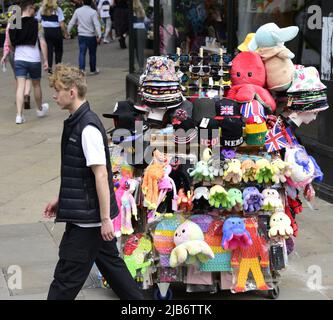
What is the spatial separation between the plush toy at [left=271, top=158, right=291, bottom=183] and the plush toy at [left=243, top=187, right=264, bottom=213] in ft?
0.50

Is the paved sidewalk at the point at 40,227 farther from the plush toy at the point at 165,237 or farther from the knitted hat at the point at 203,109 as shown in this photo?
the knitted hat at the point at 203,109

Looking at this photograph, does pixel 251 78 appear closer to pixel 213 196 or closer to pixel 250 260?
pixel 213 196

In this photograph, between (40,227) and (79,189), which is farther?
(40,227)

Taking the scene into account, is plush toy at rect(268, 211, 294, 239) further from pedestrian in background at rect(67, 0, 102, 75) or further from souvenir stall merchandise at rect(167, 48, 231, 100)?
pedestrian in background at rect(67, 0, 102, 75)

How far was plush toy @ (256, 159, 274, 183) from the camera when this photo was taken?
507cm

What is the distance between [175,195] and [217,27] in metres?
5.20

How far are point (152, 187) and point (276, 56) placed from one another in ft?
4.49

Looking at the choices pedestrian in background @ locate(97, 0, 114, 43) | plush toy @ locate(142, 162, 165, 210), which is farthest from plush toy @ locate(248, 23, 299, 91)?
pedestrian in background @ locate(97, 0, 114, 43)

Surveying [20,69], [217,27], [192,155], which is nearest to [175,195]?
[192,155]

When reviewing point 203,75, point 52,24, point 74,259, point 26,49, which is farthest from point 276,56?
point 52,24

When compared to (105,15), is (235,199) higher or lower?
lower

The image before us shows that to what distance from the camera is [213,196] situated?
198 inches

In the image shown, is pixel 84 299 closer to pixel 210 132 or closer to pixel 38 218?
pixel 210 132

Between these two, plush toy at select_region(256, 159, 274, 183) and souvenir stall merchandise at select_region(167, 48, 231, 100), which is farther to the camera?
souvenir stall merchandise at select_region(167, 48, 231, 100)
